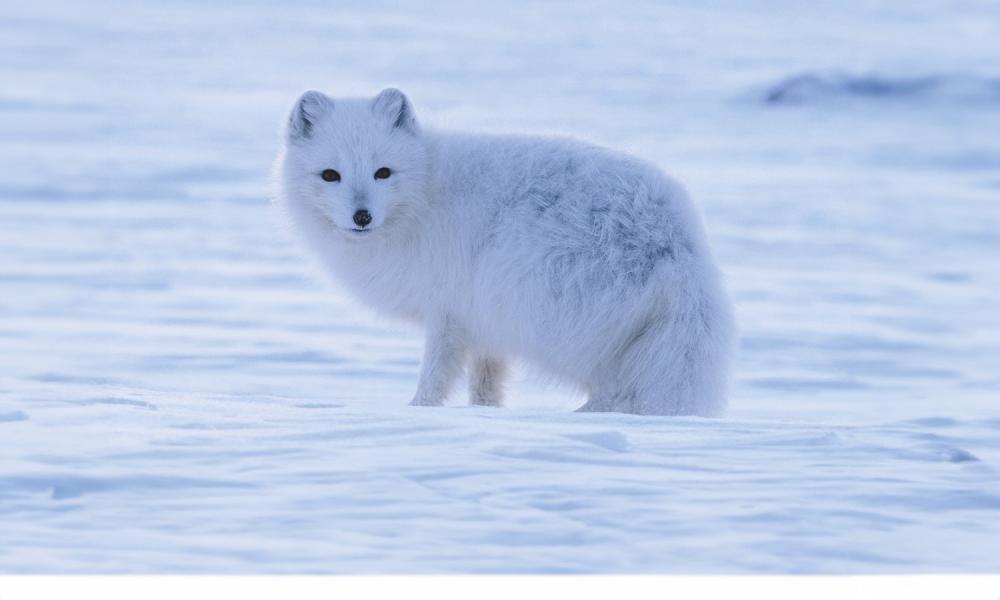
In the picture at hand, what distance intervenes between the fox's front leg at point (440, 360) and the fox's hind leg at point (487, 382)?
0.24 meters

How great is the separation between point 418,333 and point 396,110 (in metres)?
0.81

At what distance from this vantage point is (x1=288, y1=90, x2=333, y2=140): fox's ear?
462 centimetres

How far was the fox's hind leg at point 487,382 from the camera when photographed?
4.82m

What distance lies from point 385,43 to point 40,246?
11.1m

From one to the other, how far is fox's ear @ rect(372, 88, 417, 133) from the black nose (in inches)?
15.7

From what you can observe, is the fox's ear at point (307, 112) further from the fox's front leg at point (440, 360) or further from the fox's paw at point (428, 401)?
the fox's paw at point (428, 401)

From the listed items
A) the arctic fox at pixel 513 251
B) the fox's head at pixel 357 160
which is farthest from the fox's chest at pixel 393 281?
the fox's head at pixel 357 160

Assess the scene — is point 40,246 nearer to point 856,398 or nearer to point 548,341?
point 856,398

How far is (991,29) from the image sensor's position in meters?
21.5

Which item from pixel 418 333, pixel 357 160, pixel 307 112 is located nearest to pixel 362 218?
pixel 357 160

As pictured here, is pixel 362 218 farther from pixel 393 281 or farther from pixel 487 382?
pixel 487 382

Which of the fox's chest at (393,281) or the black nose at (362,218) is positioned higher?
the black nose at (362,218)
